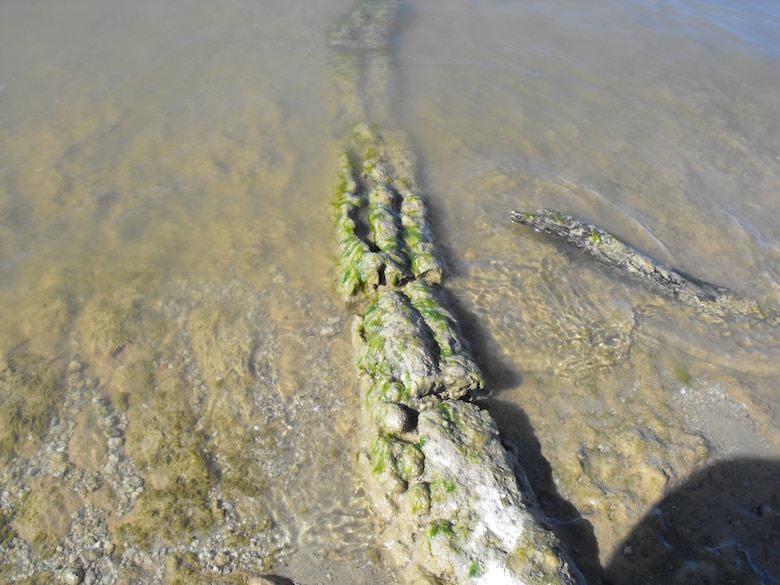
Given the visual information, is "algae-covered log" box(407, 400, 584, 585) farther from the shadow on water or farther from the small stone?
the small stone

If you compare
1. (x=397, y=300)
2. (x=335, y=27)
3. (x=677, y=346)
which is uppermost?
(x=335, y=27)

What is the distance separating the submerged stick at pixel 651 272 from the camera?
757cm

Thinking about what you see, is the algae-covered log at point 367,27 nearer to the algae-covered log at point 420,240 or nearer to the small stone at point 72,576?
the algae-covered log at point 420,240

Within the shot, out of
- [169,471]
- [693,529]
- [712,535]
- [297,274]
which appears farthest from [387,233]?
[712,535]

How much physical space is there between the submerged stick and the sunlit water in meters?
0.22

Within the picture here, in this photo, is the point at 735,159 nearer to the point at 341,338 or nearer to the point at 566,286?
the point at 566,286

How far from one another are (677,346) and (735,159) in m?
5.99

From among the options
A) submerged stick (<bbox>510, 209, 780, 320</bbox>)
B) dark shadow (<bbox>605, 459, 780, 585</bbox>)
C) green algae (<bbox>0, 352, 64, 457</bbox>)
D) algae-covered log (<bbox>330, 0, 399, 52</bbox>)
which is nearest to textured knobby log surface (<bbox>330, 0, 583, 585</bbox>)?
dark shadow (<bbox>605, 459, 780, 585</bbox>)

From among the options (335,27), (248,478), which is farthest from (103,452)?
(335,27)

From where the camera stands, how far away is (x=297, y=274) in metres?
7.64

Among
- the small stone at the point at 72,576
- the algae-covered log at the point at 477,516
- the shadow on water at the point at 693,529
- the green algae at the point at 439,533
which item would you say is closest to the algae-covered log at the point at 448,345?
the algae-covered log at the point at 477,516

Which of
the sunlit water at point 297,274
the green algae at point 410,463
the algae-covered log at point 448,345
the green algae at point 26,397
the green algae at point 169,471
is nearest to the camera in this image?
the green algae at point 169,471

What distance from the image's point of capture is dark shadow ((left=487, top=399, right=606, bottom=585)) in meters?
Answer: 4.96

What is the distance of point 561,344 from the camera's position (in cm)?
693
